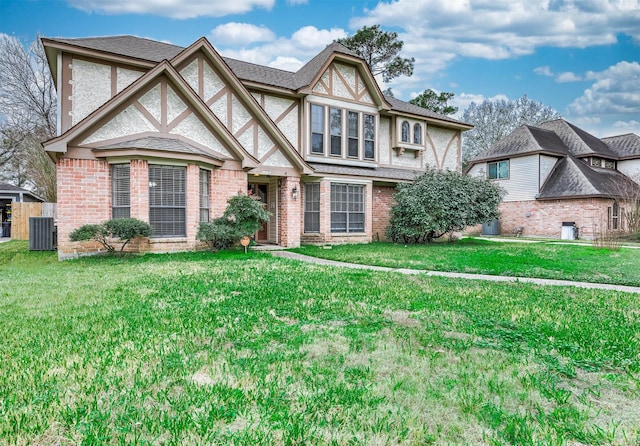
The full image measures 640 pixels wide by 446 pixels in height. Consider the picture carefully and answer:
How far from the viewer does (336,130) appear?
17062mm

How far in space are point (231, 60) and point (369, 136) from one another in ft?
23.0

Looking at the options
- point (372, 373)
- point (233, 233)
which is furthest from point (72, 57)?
point (372, 373)

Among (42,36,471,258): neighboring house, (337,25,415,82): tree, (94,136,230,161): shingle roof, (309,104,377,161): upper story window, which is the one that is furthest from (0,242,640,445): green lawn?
(337,25,415,82): tree

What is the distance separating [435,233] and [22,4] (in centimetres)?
2234

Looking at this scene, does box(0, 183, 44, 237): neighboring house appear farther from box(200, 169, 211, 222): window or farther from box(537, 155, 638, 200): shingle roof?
box(537, 155, 638, 200): shingle roof

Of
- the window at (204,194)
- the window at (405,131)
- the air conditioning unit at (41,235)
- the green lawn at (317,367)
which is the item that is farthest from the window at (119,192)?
the window at (405,131)

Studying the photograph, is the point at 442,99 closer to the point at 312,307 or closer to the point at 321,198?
the point at 321,198

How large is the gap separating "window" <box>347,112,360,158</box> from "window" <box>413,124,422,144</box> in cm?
365

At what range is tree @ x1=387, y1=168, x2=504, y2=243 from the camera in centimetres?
1569

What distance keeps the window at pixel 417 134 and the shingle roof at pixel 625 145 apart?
54.8ft

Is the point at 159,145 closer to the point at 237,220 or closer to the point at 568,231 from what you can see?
the point at 237,220

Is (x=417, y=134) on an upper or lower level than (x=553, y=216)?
upper

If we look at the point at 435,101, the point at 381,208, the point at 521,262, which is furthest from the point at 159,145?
the point at 435,101

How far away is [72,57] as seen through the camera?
1188 cm
